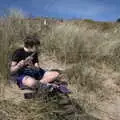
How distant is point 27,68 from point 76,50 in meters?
2.99

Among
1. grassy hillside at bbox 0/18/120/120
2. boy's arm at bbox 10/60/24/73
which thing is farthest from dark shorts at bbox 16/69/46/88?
grassy hillside at bbox 0/18/120/120

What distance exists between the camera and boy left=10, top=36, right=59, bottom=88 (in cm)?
602

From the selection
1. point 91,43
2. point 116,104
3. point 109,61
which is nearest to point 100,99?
point 116,104

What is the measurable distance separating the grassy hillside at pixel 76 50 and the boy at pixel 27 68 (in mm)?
311

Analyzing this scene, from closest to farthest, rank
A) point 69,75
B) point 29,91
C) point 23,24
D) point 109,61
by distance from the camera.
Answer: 1. point 29,91
2. point 69,75
3. point 109,61
4. point 23,24

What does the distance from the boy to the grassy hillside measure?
1.02 feet

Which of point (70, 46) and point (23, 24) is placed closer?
point (70, 46)

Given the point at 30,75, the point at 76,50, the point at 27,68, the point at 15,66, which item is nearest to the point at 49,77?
the point at 30,75

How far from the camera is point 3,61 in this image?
261 inches

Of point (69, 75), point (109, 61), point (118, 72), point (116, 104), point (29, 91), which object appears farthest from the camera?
point (109, 61)

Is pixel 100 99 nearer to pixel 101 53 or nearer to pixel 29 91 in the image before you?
pixel 29 91

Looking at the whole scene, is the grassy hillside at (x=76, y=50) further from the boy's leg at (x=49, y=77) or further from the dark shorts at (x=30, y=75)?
the boy's leg at (x=49, y=77)

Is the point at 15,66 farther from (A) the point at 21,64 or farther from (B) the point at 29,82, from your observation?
(B) the point at 29,82

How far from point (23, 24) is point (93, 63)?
258 centimetres
